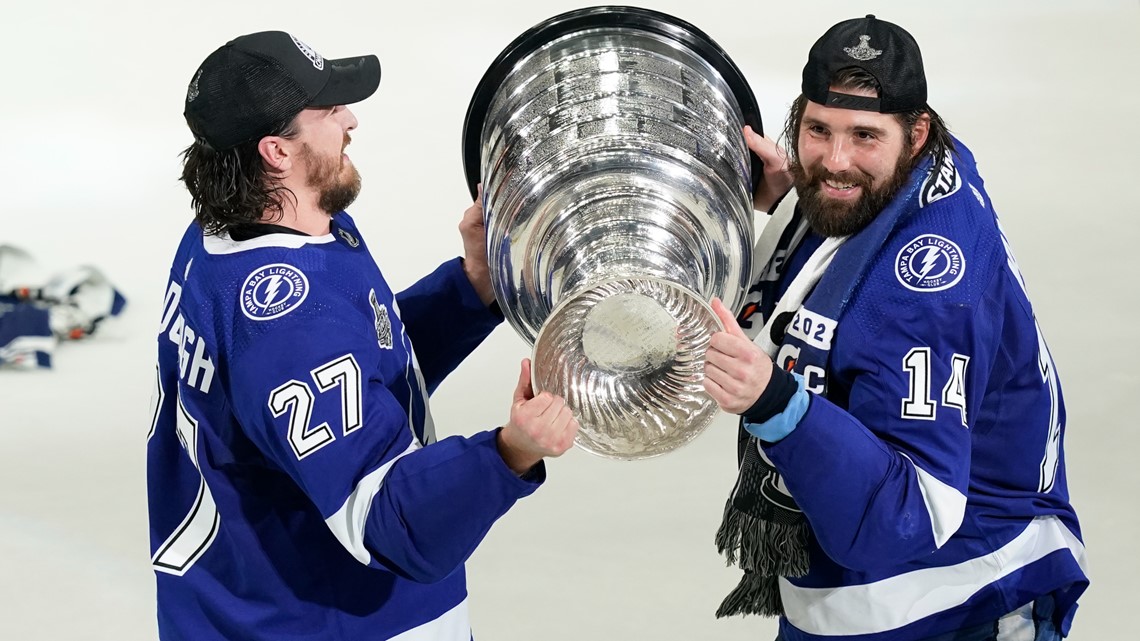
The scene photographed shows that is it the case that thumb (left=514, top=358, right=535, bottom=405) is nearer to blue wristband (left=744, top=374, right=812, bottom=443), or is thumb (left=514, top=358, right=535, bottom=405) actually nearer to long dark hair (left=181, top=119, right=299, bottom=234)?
blue wristband (left=744, top=374, right=812, bottom=443)

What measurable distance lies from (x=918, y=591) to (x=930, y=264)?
442 millimetres

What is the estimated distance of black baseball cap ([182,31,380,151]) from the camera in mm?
1696

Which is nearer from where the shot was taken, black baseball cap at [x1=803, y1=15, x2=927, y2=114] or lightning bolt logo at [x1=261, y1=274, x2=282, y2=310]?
lightning bolt logo at [x1=261, y1=274, x2=282, y2=310]

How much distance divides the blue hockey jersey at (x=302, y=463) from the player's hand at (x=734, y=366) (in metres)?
0.24

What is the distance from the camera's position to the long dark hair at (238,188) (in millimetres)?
1705

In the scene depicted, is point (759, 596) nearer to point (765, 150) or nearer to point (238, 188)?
point (765, 150)

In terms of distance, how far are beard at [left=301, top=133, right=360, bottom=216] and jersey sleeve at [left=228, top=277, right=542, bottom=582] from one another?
7.4 inches

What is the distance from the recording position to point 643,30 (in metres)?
2.00

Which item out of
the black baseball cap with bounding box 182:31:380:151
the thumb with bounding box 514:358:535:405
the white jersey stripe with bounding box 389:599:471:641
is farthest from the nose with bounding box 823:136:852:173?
the white jersey stripe with bounding box 389:599:471:641

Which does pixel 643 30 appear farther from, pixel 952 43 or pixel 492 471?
pixel 952 43

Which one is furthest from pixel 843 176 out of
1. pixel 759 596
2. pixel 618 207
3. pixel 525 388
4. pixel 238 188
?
pixel 238 188

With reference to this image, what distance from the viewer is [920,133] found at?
1779mm

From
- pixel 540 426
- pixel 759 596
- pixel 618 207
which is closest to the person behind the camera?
pixel 540 426

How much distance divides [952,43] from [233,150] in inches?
205
